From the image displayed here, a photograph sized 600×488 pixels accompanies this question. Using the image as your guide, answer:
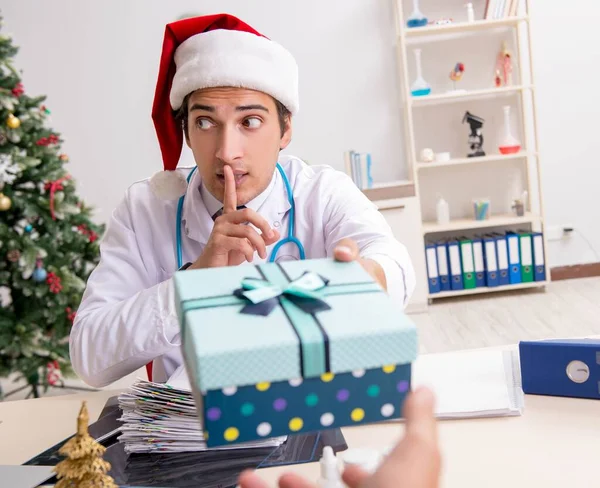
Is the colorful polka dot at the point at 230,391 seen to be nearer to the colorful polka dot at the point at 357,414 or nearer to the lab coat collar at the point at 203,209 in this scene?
the colorful polka dot at the point at 357,414

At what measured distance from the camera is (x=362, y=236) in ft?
4.45

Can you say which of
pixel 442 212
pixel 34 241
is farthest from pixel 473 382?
pixel 442 212

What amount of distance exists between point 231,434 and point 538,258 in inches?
160

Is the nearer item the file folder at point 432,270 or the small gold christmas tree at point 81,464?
the small gold christmas tree at point 81,464

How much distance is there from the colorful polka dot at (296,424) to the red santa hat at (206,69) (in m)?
0.90

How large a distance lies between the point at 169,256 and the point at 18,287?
190 cm

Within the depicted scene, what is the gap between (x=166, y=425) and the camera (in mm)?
1056

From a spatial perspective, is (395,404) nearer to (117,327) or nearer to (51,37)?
(117,327)

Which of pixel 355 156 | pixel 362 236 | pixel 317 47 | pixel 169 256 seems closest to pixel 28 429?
pixel 169 256

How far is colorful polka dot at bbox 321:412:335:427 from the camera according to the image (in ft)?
1.74

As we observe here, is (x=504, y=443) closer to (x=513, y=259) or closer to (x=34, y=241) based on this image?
(x=34, y=241)

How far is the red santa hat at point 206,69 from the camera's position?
1.31 m

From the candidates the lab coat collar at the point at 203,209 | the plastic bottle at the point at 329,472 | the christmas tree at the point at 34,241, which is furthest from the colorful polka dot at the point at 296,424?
the christmas tree at the point at 34,241

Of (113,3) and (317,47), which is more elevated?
(113,3)
